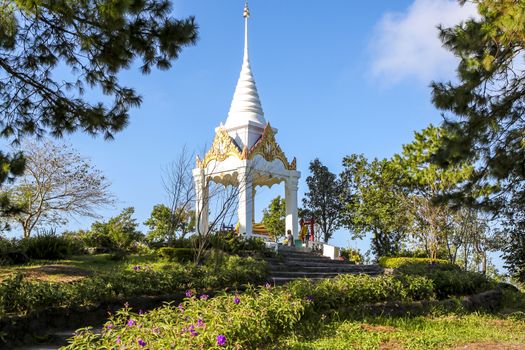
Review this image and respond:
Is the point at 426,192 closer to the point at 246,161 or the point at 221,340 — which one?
the point at 246,161

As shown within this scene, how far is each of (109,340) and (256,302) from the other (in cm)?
191

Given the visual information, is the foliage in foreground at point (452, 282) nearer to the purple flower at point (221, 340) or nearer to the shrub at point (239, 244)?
Answer: the shrub at point (239, 244)

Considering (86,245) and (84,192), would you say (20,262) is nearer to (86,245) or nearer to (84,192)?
(86,245)

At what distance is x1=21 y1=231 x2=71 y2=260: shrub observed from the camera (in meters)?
13.6

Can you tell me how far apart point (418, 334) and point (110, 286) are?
4444 millimetres

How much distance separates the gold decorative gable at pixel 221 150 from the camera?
65.8 ft

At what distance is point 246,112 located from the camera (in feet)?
70.7

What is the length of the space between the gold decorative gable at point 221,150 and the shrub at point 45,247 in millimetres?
7593

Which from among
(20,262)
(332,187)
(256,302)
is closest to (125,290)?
(256,302)

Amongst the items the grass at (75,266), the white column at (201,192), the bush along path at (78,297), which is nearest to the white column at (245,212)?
the white column at (201,192)

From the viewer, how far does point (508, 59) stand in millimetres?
9438

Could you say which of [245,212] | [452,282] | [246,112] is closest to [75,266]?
[452,282]

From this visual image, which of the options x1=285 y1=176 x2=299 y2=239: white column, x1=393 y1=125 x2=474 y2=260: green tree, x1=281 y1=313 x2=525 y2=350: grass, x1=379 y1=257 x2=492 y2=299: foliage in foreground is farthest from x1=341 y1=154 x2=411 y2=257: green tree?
x1=281 y1=313 x2=525 y2=350: grass

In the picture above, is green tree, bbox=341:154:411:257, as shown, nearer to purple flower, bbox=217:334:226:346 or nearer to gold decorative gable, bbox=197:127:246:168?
gold decorative gable, bbox=197:127:246:168
